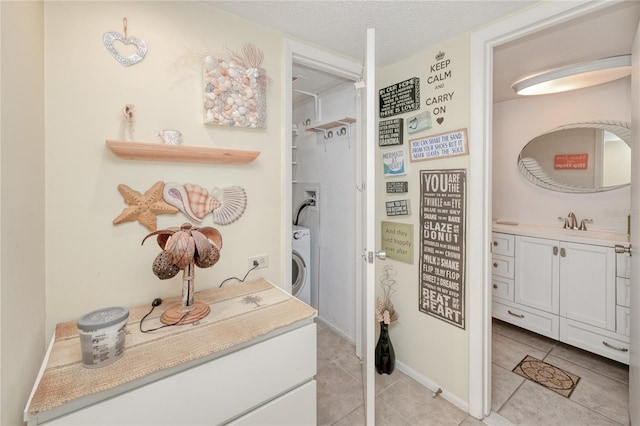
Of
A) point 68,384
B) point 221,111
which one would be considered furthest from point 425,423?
point 221,111

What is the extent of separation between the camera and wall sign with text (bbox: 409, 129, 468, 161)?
1722 millimetres

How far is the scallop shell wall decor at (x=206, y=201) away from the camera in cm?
140

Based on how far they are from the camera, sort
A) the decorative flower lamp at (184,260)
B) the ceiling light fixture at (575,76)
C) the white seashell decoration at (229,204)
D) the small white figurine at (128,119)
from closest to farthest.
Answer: the decorative flower lamp at (184,260) → the small white figurine at (128,119) → the white seashell decoration at (229,204) → the ceiling light fixture at (575,76)

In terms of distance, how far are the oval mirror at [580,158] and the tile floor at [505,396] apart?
1.49m

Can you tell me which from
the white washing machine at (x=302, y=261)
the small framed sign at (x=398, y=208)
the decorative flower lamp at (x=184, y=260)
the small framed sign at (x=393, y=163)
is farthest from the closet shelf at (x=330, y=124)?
the decorative flower lamp at (x=184, y=260)

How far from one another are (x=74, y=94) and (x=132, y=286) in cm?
87

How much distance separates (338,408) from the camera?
5.98 ft

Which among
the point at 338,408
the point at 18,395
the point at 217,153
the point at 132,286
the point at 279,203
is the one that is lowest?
the point at 338,408

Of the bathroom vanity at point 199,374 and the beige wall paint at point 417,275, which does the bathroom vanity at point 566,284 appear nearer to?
the beige wall paint at point 417,275

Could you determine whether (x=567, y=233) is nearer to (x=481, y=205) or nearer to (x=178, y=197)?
(x=481, y=205)

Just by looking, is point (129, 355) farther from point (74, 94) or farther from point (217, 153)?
point (74, 94)

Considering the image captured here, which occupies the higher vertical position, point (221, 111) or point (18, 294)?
point (221, 111)

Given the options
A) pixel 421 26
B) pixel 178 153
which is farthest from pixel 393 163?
pixel 178 153

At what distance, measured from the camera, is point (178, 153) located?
1.32m
